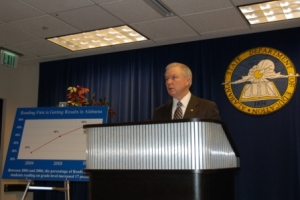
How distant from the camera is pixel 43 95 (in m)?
6.50

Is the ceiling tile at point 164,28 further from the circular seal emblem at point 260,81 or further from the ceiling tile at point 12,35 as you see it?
the ceiling tile at point 12,35

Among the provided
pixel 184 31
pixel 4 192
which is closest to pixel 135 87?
pixel 184 31

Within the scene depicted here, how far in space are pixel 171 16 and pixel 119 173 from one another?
133 inches

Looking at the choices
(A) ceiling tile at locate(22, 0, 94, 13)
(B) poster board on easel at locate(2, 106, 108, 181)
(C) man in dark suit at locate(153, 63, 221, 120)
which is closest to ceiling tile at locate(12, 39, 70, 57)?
(A) ceiling tile at locate(22, 0, 94, 13)

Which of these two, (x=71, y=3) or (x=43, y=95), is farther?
(x=43, y=95)

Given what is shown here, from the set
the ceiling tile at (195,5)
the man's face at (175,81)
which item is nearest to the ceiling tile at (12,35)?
the ceiling tile at (195,5)

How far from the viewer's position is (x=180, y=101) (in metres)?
1.87

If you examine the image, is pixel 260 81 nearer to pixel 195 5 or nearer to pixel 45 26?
pixel 195 5

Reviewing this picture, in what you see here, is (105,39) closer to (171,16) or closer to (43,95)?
(171,16)

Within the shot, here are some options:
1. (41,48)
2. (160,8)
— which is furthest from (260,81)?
(41,48)

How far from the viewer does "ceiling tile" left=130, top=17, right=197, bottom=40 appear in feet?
15.3

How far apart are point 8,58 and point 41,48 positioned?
57 cm

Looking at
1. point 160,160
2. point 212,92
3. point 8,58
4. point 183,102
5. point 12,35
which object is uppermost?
point 12,35

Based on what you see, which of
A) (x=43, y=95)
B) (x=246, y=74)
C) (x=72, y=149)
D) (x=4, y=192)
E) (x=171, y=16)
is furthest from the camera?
(x=43, y=95)
